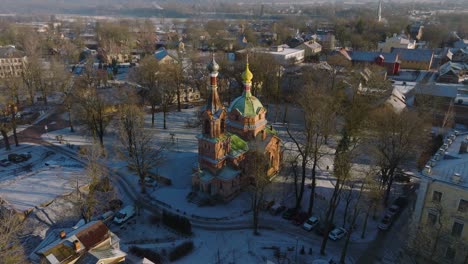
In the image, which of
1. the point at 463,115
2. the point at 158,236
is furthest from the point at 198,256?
the point at 463,115

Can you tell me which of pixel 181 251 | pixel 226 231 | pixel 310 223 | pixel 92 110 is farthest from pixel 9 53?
pixel 310 223

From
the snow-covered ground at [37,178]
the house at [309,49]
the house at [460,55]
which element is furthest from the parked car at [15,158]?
the house at [460,55]

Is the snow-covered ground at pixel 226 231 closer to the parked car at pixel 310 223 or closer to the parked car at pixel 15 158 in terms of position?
the parked car at pixel 310 223

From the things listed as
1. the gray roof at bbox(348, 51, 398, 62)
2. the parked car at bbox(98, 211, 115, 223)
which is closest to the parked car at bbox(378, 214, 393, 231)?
the parked car at bbox(98, 211, 115, 223)

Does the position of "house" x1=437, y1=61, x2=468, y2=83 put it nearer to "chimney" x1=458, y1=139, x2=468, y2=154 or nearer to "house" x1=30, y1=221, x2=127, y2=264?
"chimney" x1=458, y1=139, x2=468, y2=154

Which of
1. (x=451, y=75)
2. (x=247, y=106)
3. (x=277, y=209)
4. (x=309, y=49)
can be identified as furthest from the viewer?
(x=309, y=49)

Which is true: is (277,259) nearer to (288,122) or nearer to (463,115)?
(288,122)

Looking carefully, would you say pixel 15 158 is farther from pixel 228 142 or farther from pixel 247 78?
pixel 247 78
